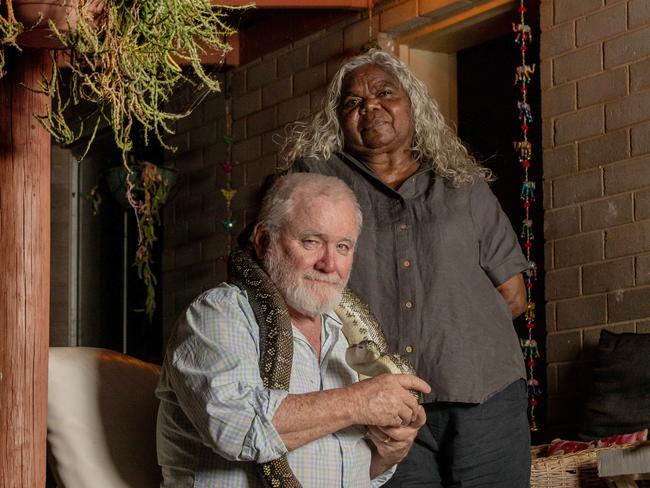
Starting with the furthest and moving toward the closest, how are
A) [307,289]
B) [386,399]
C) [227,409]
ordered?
[307,289] → [386,399] → [227,409]

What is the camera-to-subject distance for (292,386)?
8.52 feet

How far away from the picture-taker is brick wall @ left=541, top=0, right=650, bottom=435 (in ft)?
14.1

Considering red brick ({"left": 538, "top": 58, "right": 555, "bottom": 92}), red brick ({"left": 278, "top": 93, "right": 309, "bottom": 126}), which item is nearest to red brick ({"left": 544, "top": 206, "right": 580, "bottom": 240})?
red brick ({"left": 538, "top": 58, "right": 555, "bottom": 92})

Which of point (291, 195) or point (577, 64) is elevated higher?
point (577, 64)

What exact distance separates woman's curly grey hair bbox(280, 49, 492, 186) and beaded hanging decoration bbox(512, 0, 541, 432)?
49.5 inches

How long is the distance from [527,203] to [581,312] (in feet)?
1.66

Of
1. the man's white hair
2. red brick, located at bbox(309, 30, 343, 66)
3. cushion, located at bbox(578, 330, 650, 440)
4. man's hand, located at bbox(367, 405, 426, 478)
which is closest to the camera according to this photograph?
man's hand, located at bbox(367, 405, 426, 478)

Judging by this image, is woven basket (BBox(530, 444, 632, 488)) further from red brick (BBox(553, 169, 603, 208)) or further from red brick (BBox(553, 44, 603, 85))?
red brick (BBox(553, 44, 603, 85))

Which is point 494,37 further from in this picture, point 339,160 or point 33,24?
point 33,24

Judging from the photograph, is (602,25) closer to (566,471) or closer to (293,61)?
(566,471)

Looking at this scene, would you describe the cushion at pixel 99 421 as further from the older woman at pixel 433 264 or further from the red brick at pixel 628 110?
the red brick at pixel 628 110

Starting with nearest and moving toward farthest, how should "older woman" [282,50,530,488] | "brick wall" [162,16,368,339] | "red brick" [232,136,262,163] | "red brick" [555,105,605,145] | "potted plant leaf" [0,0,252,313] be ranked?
1. "potted plant leaf" [0,0,252,313]
2. "older woman" [282,50,530,488]
3. "red brick" [555,105,605,145]
4. "brick wall" [162,16,368,339]
5. "red brick" [232,136,262,163]

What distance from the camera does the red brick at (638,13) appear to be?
4312 millimetres

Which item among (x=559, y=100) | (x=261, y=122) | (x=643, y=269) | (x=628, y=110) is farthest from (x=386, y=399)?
(x=261, y=122)
